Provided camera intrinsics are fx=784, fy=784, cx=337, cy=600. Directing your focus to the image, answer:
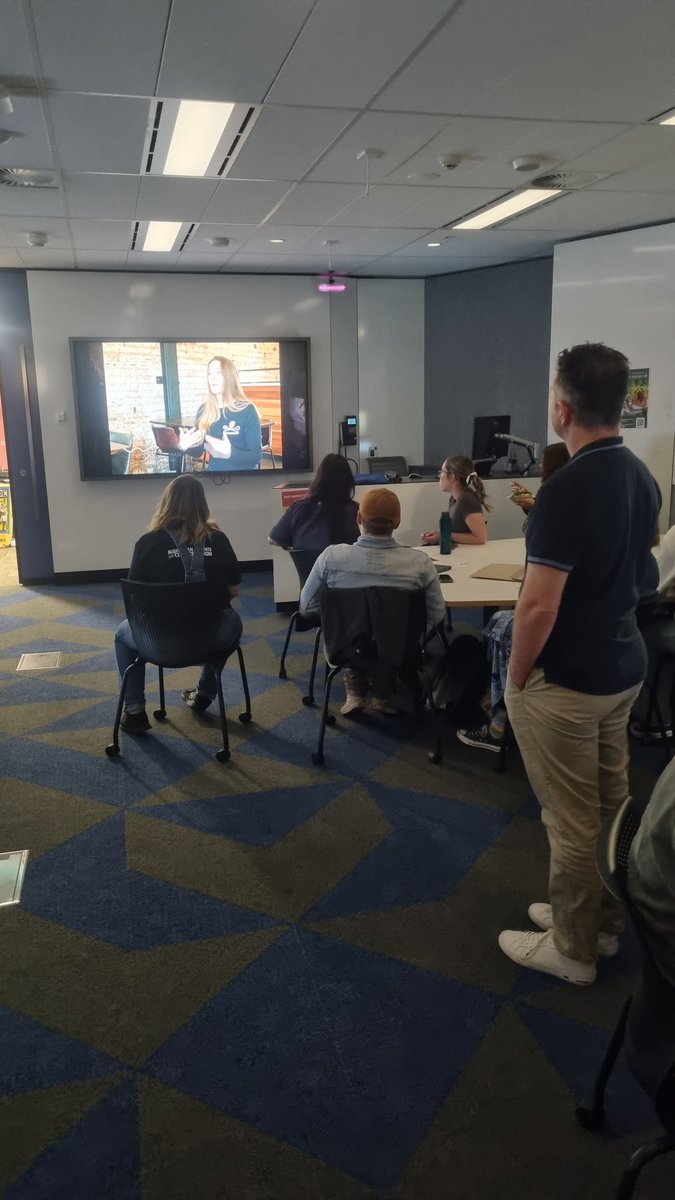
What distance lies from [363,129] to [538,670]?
287 cm

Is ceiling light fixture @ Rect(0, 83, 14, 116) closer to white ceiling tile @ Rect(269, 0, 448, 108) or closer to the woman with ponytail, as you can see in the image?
white ceiling tile @ Rect(269, 0, 448, 108)

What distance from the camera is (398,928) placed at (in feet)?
7.80

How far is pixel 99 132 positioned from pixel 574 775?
11.2ft

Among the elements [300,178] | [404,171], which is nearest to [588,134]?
[404,171]

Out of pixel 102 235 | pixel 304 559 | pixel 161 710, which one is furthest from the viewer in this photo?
pixel 102 235

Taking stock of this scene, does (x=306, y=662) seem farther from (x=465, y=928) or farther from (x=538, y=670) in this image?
(x=538, y=670)

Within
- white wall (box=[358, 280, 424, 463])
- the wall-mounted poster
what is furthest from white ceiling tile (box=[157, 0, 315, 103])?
white wall (box=[358, 280, 424, 463])

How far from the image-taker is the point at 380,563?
330cm

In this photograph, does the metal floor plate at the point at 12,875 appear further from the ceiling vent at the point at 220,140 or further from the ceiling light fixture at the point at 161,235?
the ceiling light fixture at the point at 161,235

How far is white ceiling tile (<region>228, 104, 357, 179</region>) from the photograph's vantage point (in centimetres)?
338

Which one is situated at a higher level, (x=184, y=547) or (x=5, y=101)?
(x=5, y=101)

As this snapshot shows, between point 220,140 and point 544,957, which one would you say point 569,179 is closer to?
point 220,140

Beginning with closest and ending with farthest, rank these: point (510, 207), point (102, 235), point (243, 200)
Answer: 1. point (243, 200)
2. point (510, 207)
3. point (102, 235)

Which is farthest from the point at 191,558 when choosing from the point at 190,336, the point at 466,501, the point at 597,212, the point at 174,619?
the point at 190,336
